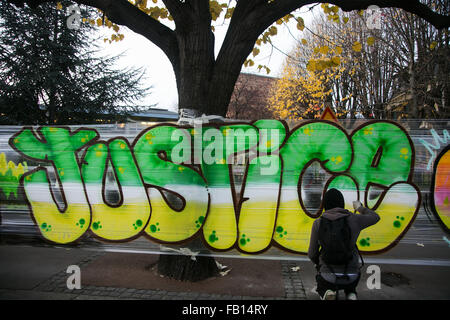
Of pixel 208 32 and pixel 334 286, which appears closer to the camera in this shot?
pixel 334 286

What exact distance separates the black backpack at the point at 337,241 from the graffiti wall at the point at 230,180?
1051mm

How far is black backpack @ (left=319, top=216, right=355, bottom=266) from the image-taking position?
2.94m

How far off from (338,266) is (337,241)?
26cm

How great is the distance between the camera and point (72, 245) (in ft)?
14.8

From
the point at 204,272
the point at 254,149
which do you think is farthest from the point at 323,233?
the point at 204,272

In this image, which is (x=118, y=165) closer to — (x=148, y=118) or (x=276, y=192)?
(x=276, y=192)

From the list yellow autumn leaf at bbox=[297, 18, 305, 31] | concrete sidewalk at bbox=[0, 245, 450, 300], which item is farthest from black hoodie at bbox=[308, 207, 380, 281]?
yellow autumn leaf at bbox=[297, 18, 305, 31]

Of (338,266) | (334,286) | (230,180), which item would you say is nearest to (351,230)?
(338,266)

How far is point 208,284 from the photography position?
4363 mm

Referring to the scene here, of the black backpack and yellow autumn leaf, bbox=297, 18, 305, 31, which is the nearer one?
the black backpack

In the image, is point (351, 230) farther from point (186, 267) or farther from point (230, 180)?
point (186, 267)

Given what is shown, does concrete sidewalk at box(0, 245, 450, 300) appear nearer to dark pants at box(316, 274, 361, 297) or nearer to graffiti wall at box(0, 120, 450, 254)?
graffiti wall at box(0, 120, 450, 254)

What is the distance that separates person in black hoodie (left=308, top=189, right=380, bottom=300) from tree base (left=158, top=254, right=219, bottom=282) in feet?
6.25

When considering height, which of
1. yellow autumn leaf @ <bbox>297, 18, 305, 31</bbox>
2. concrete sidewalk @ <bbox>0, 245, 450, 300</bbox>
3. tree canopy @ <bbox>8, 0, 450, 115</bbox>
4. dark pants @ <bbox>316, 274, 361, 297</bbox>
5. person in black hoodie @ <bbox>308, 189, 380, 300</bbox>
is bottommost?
concrete sidewalk @ <bbox>0, 245, 450, 300</bbox>
